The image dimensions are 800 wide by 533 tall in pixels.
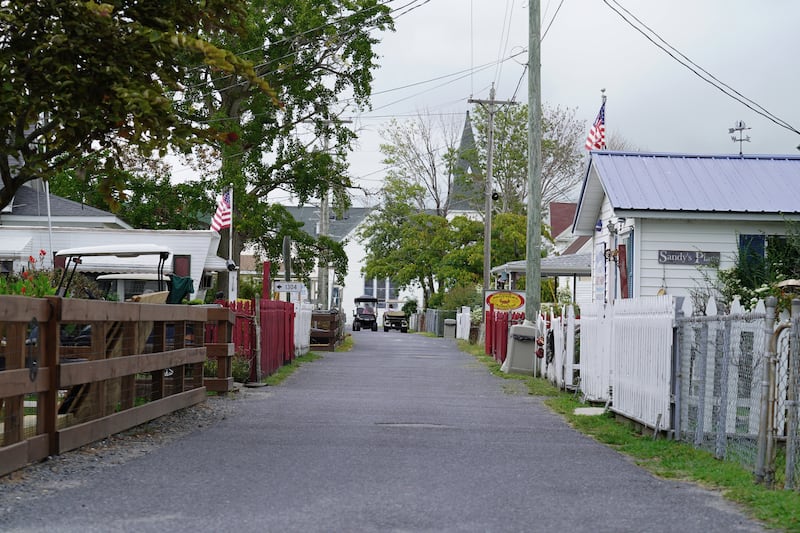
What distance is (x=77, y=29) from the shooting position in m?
9.78

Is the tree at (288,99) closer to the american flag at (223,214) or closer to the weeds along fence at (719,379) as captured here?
the american flag at (223,214)

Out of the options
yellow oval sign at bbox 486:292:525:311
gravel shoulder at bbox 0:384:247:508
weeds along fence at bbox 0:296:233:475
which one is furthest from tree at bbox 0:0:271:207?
yellow oval sign at bbox 486:292:525:311

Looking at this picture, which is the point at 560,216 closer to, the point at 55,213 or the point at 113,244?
the point at 55,213

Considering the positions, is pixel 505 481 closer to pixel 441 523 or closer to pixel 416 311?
pixel 441 523

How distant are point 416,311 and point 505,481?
236 ft

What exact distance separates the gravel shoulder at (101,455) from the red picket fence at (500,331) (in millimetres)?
13410

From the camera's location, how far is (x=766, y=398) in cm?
824

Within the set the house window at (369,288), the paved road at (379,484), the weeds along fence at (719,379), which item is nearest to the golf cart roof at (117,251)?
the paved road at (379,484)

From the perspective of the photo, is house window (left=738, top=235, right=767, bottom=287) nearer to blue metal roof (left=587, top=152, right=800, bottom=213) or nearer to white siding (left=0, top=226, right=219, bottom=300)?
blue metal roof (left=587, top=152, right=800, bottom=213)

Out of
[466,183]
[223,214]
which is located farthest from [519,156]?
[223,214]

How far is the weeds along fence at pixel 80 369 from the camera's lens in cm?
802

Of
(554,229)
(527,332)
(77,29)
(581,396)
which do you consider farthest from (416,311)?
(77,29)

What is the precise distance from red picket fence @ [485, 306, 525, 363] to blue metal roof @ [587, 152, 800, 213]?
6122 millimetres

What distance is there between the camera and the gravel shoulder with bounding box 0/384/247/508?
7539 millimetres
